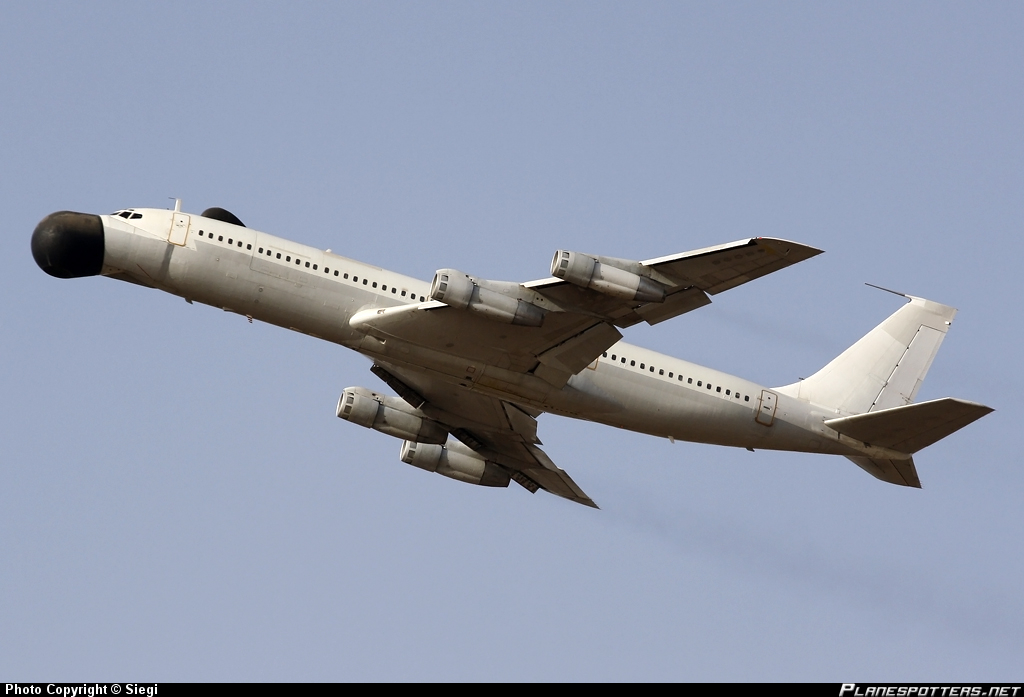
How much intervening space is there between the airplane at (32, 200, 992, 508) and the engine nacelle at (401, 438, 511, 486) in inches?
150

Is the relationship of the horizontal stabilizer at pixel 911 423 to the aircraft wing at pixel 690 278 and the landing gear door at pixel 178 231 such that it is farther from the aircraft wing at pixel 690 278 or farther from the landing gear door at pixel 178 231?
the landing gear door at pixel 178 231

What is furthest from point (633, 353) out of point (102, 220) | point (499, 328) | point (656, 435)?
point (102, 220)

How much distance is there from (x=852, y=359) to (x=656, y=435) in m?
8.89

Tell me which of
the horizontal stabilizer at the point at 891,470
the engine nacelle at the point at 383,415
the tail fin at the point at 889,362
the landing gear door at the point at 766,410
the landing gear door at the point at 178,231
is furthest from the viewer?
the engine nacelle at the point at 383,415

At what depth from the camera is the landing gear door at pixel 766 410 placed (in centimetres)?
4212

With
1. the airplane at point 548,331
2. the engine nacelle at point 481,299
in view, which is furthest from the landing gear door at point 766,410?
the engine nacelle at point 481,299

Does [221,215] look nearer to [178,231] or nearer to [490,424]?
[178,231]

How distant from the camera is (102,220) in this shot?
39.3m

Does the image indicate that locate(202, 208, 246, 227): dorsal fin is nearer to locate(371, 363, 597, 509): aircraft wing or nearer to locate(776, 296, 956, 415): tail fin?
locate(371, 363, 597, 509): aircraft wing

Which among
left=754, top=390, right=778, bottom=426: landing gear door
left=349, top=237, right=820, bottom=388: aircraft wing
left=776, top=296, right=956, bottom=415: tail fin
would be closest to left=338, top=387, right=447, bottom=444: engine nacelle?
left=349, top=237, right=820, bottom=388: aircraft wing

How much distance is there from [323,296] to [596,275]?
9.30 m

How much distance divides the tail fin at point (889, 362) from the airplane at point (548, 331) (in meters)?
0.06
